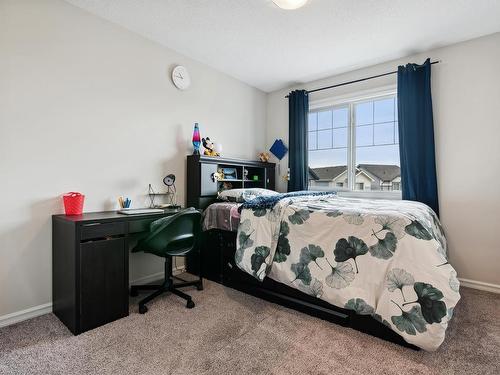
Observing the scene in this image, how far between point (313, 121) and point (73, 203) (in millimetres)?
3307

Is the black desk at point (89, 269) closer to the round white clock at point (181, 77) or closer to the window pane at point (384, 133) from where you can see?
the round white clock at point (181, 77)

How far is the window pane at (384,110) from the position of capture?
11.4 ft

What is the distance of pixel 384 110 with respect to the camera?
11.6ft

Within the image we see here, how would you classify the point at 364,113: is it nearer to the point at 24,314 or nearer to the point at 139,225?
the point at 139,225

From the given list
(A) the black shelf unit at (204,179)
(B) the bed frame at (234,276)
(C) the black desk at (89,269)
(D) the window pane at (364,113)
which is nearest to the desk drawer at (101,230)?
(C) the black desk at (89,269)

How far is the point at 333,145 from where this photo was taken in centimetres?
396

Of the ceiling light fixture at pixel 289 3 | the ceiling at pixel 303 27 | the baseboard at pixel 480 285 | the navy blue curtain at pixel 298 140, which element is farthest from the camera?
the navy blue curtain at pixel 298 140

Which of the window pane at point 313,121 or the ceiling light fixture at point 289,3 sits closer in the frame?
the ceiling light fixture at point 289,3

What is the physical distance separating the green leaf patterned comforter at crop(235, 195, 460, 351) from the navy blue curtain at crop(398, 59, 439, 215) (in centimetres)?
120

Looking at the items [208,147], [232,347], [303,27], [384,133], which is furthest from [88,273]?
[384,133]

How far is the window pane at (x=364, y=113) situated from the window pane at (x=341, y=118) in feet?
0.45

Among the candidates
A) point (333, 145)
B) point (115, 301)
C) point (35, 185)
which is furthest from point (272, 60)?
point (115, 301)

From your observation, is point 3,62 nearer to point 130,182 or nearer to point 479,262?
point 130,182

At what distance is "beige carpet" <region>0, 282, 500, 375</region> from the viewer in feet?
5.02
